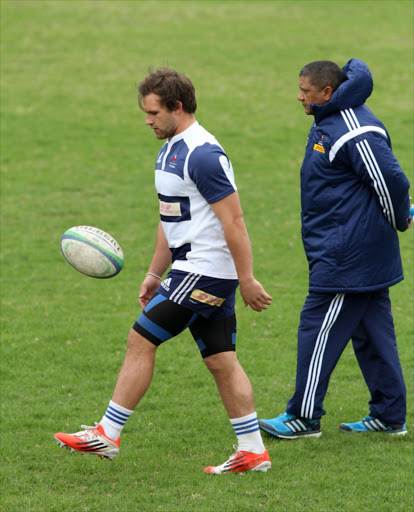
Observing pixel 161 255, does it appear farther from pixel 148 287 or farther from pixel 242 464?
pixel 242 464

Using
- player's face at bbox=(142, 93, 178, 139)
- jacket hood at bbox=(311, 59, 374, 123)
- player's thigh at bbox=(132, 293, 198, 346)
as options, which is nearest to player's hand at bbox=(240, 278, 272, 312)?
player's thigh at bbox=(132, 293, 198, 346)

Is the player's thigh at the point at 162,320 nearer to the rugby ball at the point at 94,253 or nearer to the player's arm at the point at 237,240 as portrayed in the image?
the player's arm at the point at 237,240

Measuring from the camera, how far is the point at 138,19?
77.8 ft

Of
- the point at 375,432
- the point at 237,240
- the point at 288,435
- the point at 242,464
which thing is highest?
the point at 237,240

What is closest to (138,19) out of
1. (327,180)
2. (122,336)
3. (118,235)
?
(118,235)

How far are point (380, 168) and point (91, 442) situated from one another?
234 centimetres

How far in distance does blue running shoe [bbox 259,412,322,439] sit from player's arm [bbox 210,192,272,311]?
4.05 ft

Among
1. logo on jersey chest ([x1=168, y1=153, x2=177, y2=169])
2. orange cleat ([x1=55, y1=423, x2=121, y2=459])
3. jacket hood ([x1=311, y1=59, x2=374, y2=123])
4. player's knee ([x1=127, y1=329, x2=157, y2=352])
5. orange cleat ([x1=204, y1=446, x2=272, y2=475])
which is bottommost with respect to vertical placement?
orange cleat ([x1=204, y1=446, x2=272, y2=475])

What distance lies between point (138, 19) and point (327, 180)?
1987 centimetres

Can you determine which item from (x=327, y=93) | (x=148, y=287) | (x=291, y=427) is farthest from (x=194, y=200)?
(x=291, y=427)

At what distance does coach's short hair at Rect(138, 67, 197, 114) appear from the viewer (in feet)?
15.0

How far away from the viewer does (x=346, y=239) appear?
16.7ft

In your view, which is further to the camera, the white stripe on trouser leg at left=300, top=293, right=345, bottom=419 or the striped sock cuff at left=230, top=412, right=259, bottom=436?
the white stripe on trouser leg at left=300, top=293, right=345, bottom=419

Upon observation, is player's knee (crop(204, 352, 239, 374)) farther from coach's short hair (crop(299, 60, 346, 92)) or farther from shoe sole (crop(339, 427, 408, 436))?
coach's short hair (crop(299, 60, 346, 92))
